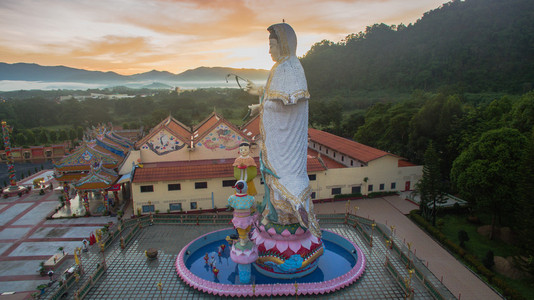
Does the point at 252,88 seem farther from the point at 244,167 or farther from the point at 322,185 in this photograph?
the point at 322,185

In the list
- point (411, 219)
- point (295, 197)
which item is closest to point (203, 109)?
point (411, 219)

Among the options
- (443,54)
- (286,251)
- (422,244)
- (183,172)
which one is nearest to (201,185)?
(183,172)

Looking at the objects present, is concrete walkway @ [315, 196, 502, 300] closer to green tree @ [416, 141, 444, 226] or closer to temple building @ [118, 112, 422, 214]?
temple building @ [118, 112, 422, 214]

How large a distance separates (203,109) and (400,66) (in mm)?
45224

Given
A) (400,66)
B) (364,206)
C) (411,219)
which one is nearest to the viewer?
(411,219)

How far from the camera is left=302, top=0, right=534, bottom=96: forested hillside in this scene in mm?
55406

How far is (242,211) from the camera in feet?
36.1

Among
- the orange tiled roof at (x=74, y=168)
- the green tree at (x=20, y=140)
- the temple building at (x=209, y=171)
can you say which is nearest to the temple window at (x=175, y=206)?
the temple building at (x=209, y=171)

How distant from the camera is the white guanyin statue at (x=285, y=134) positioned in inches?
428

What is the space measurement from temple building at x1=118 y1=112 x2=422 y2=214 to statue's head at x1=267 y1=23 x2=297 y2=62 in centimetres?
1016

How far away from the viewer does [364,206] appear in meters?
21.0

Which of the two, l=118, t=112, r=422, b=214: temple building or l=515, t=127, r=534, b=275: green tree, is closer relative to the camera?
l=515, t=127, r=534, b=275: green tree

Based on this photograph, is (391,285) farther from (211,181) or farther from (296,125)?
(211,181)

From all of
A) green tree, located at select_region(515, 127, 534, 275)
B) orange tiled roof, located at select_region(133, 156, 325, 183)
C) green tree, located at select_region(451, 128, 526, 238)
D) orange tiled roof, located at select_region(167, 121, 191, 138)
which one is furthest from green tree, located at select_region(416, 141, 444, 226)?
orange tiled roof, located at select_region(167, 121, 191, 138)
